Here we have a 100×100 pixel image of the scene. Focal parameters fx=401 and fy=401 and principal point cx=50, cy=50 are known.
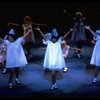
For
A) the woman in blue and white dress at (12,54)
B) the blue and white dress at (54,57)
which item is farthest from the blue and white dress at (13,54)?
the blue and white dress at (54,57)

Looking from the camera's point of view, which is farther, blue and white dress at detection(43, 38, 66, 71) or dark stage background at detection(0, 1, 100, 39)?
dark stage background at detection(0, 1, 100, 39)

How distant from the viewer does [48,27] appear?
18578 millimetres

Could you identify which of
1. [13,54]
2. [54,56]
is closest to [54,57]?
[54,56]

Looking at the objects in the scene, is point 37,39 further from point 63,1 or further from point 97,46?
point 97,46

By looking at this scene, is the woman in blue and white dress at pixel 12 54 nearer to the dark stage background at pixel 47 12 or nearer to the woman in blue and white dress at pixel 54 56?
the woman in blue and white dress at pixel 54 56

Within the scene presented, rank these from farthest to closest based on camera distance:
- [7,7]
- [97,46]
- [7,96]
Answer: [7,7] → [97,46] → [7,96]

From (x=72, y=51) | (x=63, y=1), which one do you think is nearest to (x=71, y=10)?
(x=63, y=1)

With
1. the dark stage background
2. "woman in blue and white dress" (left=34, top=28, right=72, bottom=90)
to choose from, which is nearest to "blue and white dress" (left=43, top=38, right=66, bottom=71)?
"woman in blue and white dress" (left=34, top=28, right=72, bottom=90)

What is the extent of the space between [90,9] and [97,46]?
7.06 metres

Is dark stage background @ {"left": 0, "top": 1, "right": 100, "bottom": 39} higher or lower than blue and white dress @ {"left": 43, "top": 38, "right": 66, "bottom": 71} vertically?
higher

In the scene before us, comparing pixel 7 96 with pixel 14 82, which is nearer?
pixel 7 96

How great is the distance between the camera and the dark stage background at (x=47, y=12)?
17688 mm

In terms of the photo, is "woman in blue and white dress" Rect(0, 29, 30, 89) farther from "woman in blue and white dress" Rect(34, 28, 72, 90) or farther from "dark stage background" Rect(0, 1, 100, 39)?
"dark stage background" Rect(0, 1, 100, 39)

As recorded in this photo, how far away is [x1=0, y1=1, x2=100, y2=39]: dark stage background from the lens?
58.0ft
